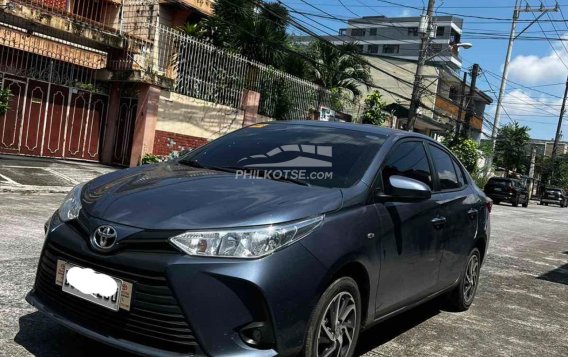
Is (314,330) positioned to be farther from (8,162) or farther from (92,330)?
(8,162)

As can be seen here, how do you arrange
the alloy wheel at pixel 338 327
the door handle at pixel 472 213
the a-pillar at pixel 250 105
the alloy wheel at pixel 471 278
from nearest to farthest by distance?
the alloy wheel at pixel 338 327 < the door handle at pixel 472 213 < the alloy wheel at pixel 471 278 < the a-pillar at pixel 250 105

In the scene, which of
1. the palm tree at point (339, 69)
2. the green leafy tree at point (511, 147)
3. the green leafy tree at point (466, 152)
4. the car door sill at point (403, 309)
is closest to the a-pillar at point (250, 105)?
the palm tree at point (339, 69)

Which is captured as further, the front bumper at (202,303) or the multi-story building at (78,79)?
the multi-story building at (78,79)

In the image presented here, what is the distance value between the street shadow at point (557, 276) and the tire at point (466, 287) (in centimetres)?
284

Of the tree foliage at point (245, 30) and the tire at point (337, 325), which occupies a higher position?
the tree foliage at point (245, 30)

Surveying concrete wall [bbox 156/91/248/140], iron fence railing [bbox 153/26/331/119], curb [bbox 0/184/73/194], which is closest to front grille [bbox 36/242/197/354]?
curb [bbox 0/184/73/194]

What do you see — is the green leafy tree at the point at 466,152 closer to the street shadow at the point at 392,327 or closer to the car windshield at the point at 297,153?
the street shadow at the point at 392,327

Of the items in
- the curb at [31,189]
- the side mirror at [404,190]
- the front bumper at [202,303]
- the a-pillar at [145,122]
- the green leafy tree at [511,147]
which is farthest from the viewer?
the green leafy tree at [511,147]

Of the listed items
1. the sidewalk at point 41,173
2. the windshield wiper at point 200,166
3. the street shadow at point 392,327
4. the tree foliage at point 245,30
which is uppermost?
the tree foliage at point 245,30

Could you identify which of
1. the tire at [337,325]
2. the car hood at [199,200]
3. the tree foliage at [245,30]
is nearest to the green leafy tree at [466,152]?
the tree foliage at [245,30]

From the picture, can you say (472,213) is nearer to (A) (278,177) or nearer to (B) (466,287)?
(B) (466,287)

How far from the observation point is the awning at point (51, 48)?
13.8 metres

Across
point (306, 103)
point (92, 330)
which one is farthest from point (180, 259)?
point (306, 103)

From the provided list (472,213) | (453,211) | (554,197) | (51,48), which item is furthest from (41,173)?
(554,197)
